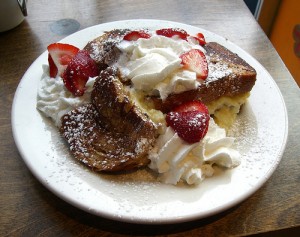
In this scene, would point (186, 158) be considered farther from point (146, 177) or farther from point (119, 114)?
point (119, 114)

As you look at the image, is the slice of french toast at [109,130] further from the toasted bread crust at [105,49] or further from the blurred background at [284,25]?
the blurred background at [284,25]

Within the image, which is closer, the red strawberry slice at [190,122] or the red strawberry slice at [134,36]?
the red strawberry slice at [190,122]

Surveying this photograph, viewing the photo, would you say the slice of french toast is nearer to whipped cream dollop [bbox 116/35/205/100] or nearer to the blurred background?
whipped cream dollop [bbox 116/35/205/100]

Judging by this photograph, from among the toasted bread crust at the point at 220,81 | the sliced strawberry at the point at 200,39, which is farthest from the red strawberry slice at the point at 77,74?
the sliced strawberry at the point at 200,39

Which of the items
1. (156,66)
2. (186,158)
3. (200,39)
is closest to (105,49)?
(156,66)

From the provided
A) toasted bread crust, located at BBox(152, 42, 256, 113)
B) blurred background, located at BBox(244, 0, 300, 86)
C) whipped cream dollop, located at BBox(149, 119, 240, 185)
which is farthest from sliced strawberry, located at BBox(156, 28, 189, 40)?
blurred background, located at BBox(244, 0, 300, 86)

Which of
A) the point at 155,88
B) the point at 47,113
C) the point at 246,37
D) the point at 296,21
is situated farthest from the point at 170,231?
the point at 296,21

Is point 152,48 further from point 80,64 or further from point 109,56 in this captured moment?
point 80,64

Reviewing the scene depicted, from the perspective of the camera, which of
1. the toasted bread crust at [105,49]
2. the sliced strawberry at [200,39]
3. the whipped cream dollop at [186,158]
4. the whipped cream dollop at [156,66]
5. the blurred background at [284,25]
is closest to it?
the whipped cream dollop at [186,158]

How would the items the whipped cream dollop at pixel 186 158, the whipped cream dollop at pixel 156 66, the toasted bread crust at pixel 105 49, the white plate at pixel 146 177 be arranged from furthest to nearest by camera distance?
the toasted bread crust at pixel 105 49 → the whipped cream dollop at pixel 156 66 → the whipped cream dollop at pixel 186 158 → the white plate at pixel 146 177
